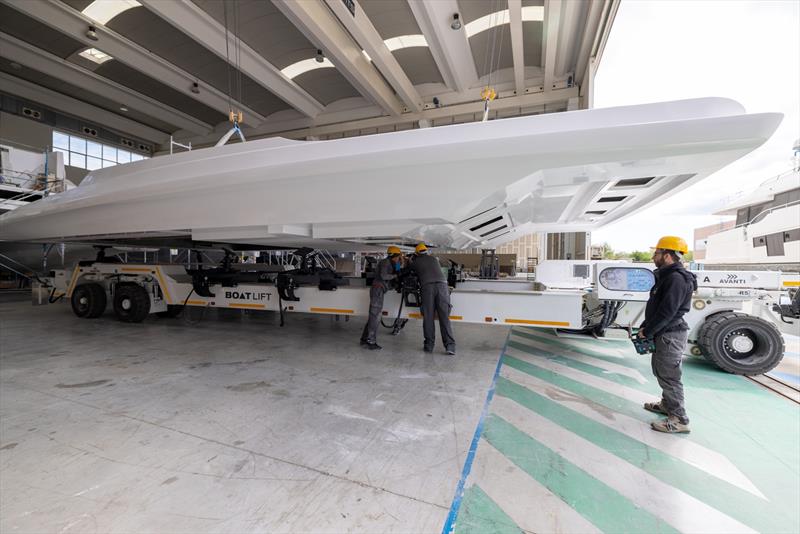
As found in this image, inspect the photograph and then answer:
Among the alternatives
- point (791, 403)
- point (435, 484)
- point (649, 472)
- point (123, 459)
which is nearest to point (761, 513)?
point (649, 472)

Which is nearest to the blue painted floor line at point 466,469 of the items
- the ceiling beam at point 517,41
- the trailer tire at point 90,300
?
the trailer tire at point 90,300

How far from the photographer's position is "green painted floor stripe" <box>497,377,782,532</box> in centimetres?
151

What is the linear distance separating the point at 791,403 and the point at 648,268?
4.64 feet

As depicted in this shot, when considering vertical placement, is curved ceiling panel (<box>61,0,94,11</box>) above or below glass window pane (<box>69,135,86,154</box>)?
above

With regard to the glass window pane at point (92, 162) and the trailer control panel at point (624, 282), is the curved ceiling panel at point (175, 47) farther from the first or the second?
the trailer control panel at point (624, 282)

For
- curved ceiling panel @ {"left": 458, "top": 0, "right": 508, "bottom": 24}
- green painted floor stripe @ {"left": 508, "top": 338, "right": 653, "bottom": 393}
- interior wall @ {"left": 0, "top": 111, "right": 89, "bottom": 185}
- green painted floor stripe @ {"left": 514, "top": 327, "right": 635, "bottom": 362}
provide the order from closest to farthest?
green painted floor stripe @ {"left": 508, "top": 338, "right": 653, "bottom": 393} < green painted floor stripe @ {"left": 514, "top": 327, "right": 635, "bottom": 362} < curved ceiling panel @ {"left": 458, "top": 0, "right": 508, "bottom": 24} < interior wall @ {"left": 0, "top": 111, "right": 89, "bottom": 185}

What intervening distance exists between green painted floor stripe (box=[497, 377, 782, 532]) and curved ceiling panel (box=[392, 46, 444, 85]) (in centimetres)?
980

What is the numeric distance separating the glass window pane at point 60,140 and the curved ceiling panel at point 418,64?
14238 mm

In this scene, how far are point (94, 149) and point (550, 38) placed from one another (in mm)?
18271

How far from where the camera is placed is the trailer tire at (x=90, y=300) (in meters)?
5.29

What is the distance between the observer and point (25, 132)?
1264 centimetres

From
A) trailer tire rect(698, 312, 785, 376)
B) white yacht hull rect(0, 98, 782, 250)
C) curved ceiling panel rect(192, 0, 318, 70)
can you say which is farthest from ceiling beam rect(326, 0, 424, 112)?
trailer tire rect(698, 312, 785, 376)

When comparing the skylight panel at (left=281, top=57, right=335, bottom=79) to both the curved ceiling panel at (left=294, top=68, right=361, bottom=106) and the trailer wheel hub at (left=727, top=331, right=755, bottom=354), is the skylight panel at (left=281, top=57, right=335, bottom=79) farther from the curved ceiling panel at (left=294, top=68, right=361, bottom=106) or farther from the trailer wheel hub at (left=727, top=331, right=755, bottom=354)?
the trailer wheel hub at (left=727, top=331, right=755, bottom=354)

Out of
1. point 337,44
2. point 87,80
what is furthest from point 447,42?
point 87,80
